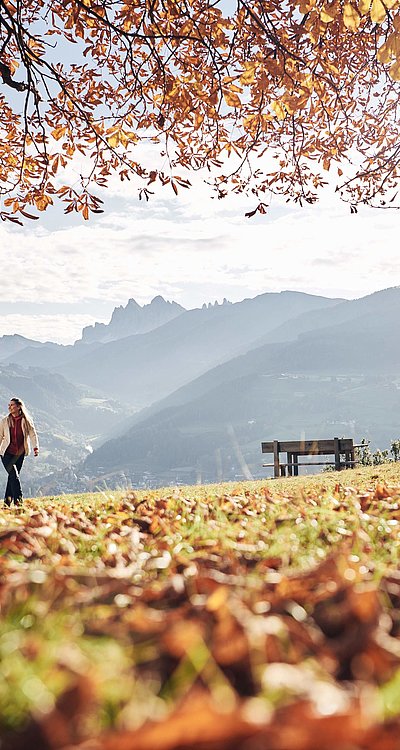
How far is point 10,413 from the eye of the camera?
1157 centimetres

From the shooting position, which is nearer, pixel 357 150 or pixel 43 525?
pixel 43 525

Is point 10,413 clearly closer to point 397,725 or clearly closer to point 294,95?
point 294,95

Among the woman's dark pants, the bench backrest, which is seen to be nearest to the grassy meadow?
the woman's dark pants

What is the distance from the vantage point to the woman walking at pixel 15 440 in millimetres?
11320

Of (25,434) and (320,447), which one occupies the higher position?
(25,434)

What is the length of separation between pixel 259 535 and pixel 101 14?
5.88 m

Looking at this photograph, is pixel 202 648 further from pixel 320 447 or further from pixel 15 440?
pixel 320 447

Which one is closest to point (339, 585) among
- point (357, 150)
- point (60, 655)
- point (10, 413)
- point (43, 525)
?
point (60, 655)

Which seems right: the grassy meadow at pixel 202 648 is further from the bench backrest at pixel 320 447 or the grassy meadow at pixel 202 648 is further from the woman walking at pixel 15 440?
the bench backrest at pixel 320 447

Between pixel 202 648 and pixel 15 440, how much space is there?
10617mm

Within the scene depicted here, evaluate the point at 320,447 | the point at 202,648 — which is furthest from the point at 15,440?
the point at 320,447

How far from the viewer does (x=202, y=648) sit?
158 cm

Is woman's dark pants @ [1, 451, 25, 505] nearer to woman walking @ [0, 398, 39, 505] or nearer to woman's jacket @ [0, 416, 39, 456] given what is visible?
woman walking @ [0, 398, 39, 505]

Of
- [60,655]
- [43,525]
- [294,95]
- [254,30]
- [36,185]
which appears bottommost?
[43,525]
